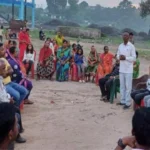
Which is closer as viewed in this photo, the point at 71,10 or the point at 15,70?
the point at 15,70

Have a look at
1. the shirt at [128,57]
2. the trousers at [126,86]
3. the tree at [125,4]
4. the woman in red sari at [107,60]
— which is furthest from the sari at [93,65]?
the tree at [125,4]

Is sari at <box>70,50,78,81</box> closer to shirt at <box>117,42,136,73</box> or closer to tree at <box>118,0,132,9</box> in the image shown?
shirt at <box>117,42,136,73</box>

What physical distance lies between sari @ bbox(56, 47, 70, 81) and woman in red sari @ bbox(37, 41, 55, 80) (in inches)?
7.8

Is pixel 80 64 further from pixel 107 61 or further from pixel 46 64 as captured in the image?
pixel 107 61

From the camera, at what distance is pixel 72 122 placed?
7.54 meters

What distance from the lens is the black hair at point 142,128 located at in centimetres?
258

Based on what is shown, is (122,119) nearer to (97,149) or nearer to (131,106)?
(131,106)

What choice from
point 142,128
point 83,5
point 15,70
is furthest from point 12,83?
point 83,5

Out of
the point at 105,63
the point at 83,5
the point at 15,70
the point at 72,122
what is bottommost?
the point at 72,122

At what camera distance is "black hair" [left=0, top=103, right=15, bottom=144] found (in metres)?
2.51

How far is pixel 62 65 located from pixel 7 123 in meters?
10.7

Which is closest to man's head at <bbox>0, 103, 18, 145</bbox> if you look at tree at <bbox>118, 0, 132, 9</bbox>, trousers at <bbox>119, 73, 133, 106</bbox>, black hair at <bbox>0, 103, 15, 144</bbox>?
black hair at <bbox>0, 103, 15, 144</bbox>

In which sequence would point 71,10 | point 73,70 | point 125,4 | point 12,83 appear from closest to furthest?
1. point 12,83
2. point 73,70
3. point 71,10
4. point 125,4

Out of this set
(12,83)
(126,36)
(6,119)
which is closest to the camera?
(6,119)
